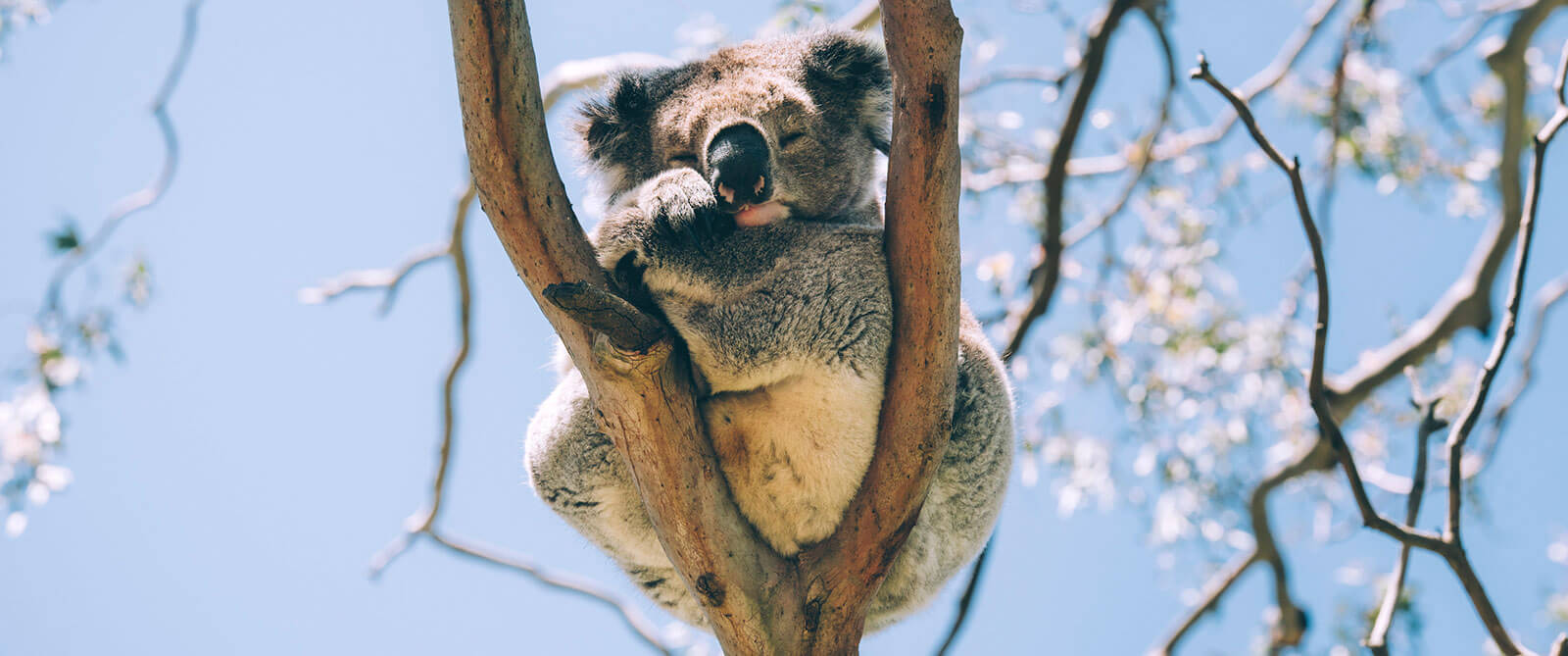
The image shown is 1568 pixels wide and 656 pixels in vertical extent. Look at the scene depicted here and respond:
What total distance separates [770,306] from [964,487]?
649mm

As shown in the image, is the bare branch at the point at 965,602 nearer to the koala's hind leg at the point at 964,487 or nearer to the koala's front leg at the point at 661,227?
the koala's hind leg at the point at 964,487

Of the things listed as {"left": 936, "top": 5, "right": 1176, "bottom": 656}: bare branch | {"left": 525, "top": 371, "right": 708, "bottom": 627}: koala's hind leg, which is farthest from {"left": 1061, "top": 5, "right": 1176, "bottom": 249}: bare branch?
{"left": 525, "top": 371, "right": 708, "bottom": 627}: koala's hind leg

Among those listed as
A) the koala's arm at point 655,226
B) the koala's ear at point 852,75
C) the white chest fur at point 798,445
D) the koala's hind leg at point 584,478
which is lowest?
the koala's hind leg at point 584,478

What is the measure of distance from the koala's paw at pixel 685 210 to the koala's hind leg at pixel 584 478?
40 centimetres

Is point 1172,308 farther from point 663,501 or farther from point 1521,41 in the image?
point 663,501

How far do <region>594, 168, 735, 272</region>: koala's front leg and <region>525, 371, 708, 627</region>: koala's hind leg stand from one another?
0.33 m

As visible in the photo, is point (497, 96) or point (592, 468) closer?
point (497, 96)

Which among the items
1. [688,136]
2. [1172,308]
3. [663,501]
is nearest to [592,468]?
[663,501]

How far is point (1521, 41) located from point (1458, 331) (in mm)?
1218

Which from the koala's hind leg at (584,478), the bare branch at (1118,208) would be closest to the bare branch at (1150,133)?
the bare branch at (1118,208)

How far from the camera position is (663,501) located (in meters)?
2.16

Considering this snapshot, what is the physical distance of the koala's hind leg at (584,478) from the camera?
241cm

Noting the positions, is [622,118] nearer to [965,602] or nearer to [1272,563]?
[965,602]

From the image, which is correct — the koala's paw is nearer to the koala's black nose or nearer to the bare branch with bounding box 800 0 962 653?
the koala's black nose
